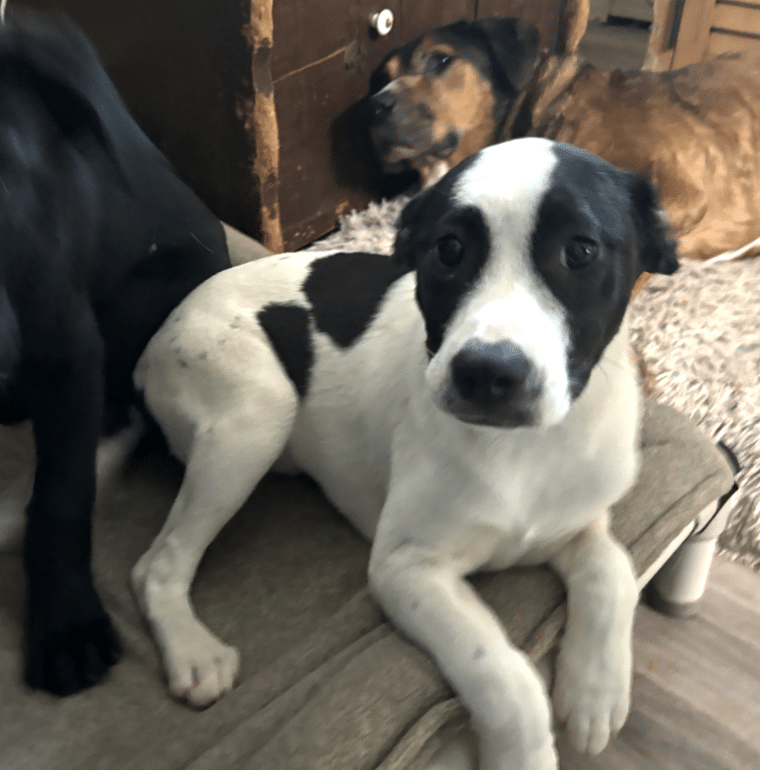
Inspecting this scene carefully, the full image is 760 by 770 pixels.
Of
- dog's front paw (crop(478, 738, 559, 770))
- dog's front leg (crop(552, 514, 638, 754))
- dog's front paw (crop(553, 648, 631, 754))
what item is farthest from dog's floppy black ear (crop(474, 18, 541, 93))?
dog's front paw (crop(478, 738, 559, 770))

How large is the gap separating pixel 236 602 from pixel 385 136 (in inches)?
65.9

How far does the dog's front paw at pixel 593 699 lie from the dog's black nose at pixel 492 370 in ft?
1.36

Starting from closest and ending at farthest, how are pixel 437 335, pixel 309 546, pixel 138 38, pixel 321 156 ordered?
pixel 437 335, pixel 309 546, pixel 138 38, pixel 321 156

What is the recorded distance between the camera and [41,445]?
1134 millimetres

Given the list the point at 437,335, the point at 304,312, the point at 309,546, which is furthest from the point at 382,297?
the point at 309,546

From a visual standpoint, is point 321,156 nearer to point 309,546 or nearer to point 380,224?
point 380,224

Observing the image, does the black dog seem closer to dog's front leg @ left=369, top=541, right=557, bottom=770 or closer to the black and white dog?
the black and white dog

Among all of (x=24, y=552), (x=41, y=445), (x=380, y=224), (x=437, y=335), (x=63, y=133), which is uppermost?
(x=63, y=133)

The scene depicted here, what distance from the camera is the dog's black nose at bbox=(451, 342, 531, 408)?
0.89 meters

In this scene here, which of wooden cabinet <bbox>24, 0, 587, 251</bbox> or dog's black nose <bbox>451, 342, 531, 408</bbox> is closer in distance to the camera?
dog's black nose <bbox>451, 342, 531, 408</bbox>

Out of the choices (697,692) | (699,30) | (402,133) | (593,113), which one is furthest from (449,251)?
(699,30)

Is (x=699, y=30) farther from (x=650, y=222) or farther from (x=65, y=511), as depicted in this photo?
(x=65, y=511)

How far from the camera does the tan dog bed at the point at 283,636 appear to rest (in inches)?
38.3

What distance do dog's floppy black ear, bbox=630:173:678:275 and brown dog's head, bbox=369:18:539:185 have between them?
1432 mm
